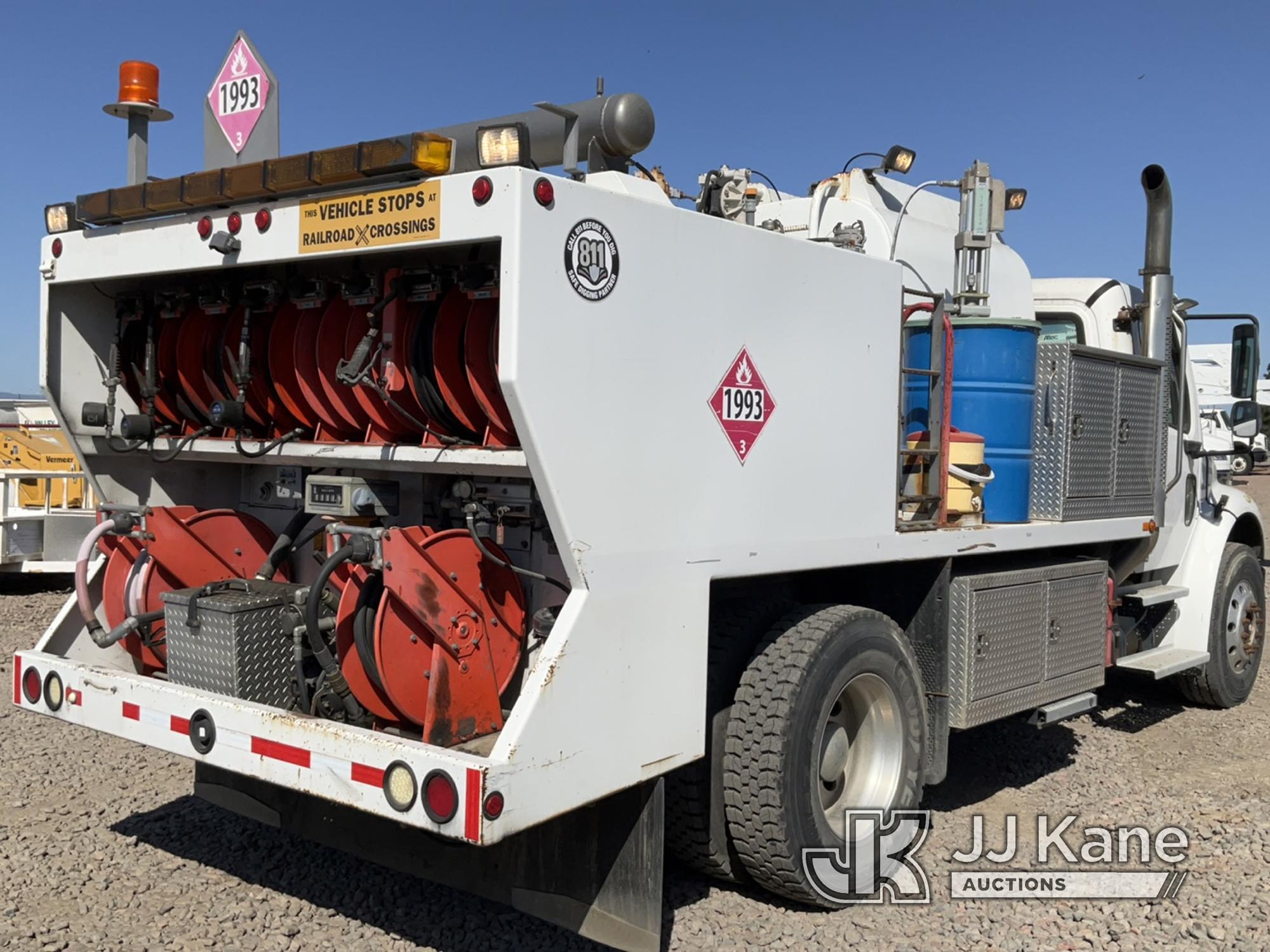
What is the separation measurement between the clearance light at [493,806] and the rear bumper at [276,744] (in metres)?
0.01

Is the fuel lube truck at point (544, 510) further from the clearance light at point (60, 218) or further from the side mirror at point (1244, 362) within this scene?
the side mirror at point (1244, 362)

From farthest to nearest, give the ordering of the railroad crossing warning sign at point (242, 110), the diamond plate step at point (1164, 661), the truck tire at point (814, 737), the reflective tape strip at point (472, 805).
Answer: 1. the diamond plate step at point (1164, 661)
2. the railroad crossing warning sign at point (242, 110)
3. the truck tire at point (814, 737)
4. the reflective tape strip at point (472, 805)

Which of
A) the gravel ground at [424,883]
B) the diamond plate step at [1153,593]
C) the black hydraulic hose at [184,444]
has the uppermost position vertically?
the black hydraulic hose at [184,444]

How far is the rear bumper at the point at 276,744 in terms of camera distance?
2.92m

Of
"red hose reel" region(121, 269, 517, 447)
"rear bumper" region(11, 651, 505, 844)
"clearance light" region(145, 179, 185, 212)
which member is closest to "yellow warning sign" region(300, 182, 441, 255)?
"red hose reel" region(121, 269, 517, 447)

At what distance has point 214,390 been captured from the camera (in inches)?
172

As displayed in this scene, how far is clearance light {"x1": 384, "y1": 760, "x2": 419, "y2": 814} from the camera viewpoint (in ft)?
9.92

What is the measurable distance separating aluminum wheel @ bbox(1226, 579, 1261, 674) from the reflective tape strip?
5706mm

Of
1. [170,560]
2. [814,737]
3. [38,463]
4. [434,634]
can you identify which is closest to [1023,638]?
[814,737]

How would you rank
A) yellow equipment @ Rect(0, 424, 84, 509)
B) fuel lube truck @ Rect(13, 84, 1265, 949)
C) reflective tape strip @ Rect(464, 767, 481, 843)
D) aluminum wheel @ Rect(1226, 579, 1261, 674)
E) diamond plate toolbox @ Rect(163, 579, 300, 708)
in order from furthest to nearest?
yellow equipment @ Rect(0, 424, 84, 509)
aluminum wheel @ Rect(1226, 579, 1261, 674)
diamond plate toolbox @ Rect(163, 579, 300, 708)
fuel lube truck @ Rect(13, 84, 1265, 949)
reflective tape strip @ Rect(464, 767, 481, 843)

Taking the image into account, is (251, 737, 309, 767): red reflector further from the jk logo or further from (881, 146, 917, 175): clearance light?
(881, 146, 917, 175): clearance light

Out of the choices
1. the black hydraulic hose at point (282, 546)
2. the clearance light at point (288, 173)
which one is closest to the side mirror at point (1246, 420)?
the black hydraulic hose at point (282, 546)

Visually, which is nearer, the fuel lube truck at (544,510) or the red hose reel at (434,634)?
A: the fuel lube truck at (544,510)

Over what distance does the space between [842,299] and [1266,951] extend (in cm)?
259
